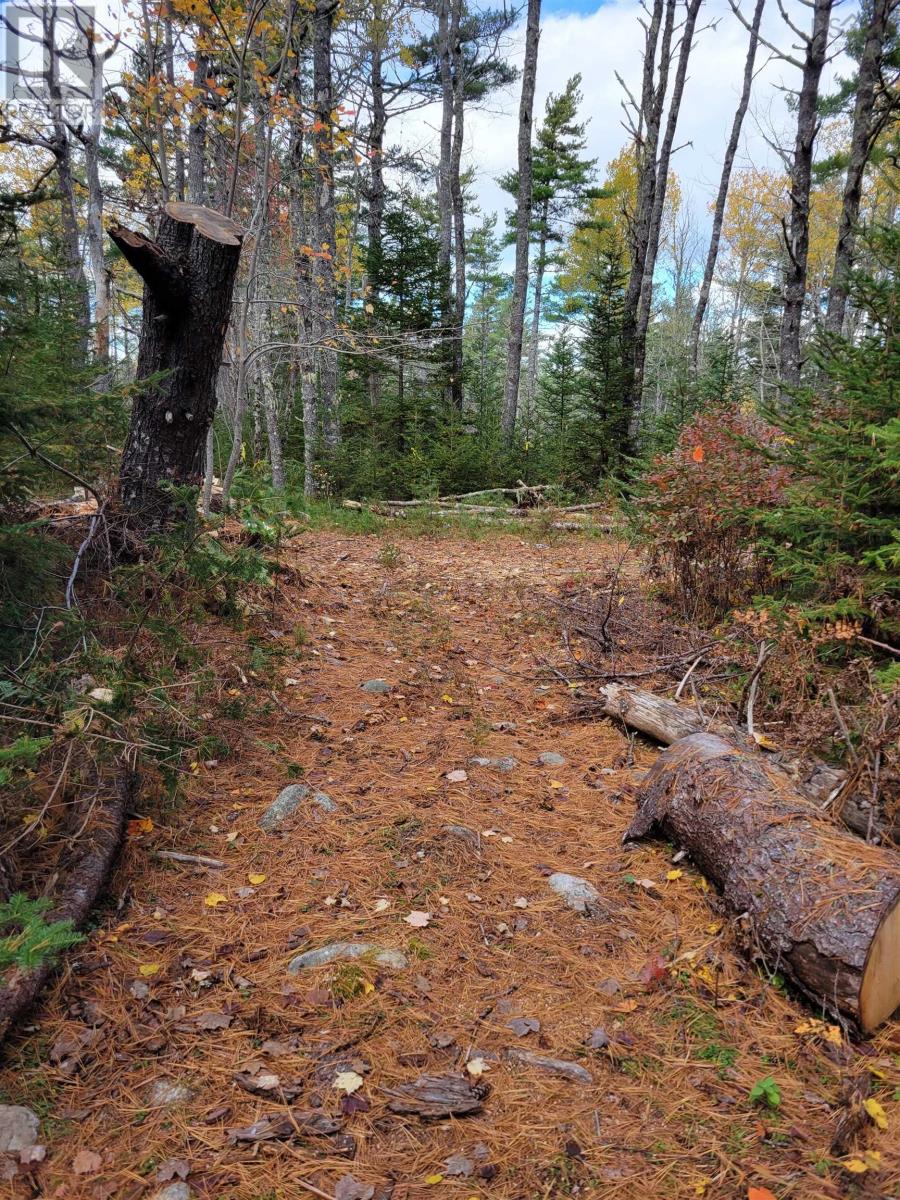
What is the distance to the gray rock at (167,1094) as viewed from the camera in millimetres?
1741

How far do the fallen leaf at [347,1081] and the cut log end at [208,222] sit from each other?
14.0 feet

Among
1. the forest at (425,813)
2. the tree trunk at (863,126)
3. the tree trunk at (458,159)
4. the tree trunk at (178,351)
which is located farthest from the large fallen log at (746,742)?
the tree trunk at (458,159)

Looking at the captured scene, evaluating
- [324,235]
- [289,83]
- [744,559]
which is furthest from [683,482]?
[324,235]

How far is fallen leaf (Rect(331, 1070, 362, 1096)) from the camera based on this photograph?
180 centimetres

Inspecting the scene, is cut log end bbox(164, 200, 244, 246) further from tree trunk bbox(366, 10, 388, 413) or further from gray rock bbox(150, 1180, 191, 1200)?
tree trunk bbox(366, 10, 388, 413)

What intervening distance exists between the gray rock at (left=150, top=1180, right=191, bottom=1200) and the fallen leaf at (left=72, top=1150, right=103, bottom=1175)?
172 mm

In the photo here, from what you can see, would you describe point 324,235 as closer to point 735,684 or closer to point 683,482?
point 683,482

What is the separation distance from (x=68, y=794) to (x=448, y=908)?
158cm

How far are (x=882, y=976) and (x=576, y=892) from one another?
1051 mm

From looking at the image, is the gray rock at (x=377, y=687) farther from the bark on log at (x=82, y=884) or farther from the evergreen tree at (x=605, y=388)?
the evergreen tree at (x=605, y=388)

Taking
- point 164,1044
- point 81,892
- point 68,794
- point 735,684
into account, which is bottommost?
point 164,1044

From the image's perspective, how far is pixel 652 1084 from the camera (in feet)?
6.01

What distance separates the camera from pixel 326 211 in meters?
10.6

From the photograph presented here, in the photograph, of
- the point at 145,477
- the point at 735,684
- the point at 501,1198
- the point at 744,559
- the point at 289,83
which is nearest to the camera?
the point at 501,1198
